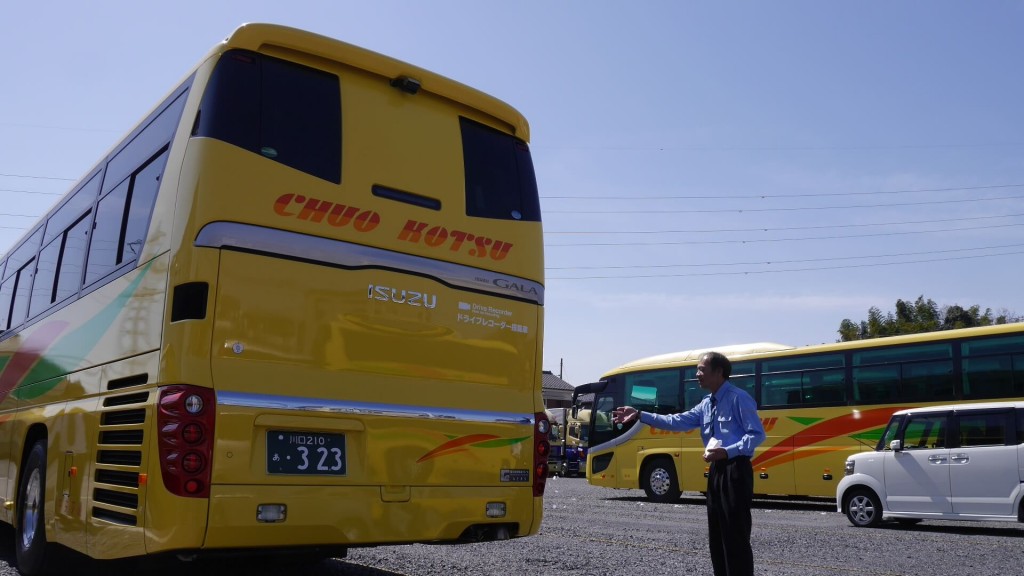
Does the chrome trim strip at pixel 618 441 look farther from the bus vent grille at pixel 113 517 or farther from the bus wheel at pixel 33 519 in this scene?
the bus vent grille at pixel 113 517

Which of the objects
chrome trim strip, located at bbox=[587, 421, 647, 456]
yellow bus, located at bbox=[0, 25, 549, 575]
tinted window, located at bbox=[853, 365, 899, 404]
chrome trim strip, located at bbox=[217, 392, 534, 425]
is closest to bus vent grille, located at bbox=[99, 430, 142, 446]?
yellow bus, located at bbox=[0, 25, 549, 575]

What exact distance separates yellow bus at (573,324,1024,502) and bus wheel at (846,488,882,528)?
3299mm

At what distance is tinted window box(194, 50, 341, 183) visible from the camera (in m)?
5.73

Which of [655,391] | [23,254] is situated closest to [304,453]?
[23,254]

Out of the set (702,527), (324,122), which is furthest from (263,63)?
(702,527)

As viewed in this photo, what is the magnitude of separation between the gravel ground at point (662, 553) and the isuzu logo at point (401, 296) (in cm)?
302

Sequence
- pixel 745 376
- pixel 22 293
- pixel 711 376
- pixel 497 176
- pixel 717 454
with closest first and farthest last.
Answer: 1. pixel 717 454
2. pixel 711 376
3. pixel 497 176
4. pixel 22 293
5. pixel 745 376

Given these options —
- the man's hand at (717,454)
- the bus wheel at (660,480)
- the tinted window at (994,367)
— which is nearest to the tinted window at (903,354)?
the tinted window at (994,367)

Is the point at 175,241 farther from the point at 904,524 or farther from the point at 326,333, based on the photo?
the point at 904,524

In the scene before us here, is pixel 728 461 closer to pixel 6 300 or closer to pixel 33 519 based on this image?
pixel 33 519

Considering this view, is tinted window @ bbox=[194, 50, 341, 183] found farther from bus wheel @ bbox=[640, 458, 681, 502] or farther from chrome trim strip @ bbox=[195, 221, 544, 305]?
bus wheel @ bbox=[640, 458, 681, 502]

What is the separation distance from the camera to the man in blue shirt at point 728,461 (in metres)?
6.22

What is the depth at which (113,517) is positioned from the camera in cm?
564

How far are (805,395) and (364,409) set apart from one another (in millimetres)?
15943
